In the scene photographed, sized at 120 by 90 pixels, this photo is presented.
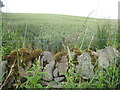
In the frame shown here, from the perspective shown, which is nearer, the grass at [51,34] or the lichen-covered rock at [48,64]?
the lichen-covered rock at [48,64]

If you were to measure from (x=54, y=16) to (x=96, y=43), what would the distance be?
5.26ft

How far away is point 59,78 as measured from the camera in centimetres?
167

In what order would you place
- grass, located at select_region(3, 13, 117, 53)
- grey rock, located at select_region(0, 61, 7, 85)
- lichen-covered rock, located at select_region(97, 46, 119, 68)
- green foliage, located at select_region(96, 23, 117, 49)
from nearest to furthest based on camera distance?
Answer: grey rock, located at select_region(0, 61, 7, 85) → lichen-covered rock, located at select_region(97, 46, 119, 68) → grass, located at select_region(3, 13, 117, 53) → green foliage, located at select_region(96, 23, 117, 49)

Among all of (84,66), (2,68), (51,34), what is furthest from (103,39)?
(2,68)

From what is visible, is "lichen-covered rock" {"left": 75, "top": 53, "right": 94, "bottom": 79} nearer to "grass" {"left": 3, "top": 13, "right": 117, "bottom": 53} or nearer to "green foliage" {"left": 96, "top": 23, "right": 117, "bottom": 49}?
"grass" {"left": 3, "top": 13, "right": 117, "bottom": 53}

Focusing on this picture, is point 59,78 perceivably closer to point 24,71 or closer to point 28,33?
point 24,71

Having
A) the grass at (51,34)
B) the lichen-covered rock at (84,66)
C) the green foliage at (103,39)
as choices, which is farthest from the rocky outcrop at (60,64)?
the green foliage at (103,39)

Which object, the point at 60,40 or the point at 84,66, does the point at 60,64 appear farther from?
the point at 60,40

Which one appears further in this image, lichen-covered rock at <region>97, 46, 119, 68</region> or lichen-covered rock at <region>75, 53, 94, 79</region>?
lichen-covered rock at <region>97, 46, 119, 68</region>

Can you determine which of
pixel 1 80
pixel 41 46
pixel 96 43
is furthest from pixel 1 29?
pixel 96 43

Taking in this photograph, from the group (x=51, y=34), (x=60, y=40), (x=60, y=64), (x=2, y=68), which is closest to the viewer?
(x=2, y=68)

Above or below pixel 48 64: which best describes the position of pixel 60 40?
above

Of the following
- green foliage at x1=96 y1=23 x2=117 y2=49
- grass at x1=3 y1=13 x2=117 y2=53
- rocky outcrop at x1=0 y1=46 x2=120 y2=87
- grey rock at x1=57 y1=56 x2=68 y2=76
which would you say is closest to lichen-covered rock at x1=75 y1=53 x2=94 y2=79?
rocky outcrop at x1=0 y1=46 x2=120 y2=87

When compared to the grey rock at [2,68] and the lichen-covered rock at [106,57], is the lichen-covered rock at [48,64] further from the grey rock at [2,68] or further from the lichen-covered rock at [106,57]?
the lichen-covered rock at [106,57]
